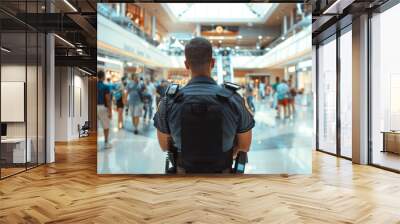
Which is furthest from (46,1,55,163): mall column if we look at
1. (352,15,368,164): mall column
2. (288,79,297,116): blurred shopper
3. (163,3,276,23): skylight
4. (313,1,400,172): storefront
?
(352,15,368,164): mall column

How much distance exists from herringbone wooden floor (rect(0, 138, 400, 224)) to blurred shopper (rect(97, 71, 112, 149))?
0.78 m

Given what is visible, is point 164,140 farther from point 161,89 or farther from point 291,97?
point 291,97

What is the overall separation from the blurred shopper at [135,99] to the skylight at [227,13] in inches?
45.4

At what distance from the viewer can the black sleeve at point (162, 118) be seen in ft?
16.2

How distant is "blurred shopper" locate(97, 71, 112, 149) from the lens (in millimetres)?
5793

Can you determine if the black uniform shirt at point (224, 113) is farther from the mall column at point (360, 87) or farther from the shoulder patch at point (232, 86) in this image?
the mall column at point (360, 87)

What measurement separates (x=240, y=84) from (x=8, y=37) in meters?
3.94

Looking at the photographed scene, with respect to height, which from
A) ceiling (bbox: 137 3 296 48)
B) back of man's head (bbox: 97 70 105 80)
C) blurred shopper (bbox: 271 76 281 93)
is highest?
ceiling (bbox: 137 3 296 48)

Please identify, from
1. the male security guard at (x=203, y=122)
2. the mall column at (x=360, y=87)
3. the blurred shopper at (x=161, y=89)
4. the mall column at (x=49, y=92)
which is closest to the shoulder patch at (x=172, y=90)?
the male security guard at (x=203, y=122)

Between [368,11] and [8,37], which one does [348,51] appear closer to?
[368,11]

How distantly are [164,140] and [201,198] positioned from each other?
930 millimetres

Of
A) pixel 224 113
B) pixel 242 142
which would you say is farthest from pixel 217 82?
pixel 242 142

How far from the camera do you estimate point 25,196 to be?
494cm

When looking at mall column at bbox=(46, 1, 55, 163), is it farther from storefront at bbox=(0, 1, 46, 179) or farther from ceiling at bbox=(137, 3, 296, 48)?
ceiling at bbox=(137, 3, 296, 48)
